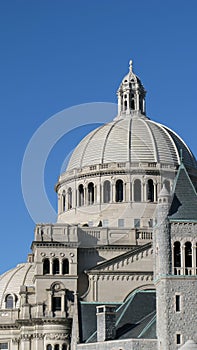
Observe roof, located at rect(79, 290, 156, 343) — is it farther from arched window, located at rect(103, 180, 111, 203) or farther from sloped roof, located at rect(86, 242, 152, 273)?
Answer: arched window, located at rect(103, 180, 111, 203)

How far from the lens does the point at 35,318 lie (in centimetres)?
11131

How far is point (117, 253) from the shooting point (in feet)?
382

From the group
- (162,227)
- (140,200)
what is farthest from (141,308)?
(140,200)

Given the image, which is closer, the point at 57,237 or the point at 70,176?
the point at 57,237

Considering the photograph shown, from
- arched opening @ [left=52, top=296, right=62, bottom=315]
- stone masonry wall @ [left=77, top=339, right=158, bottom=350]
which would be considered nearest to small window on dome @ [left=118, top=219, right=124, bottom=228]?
arched opening @ [left=52, top=296, right=62, bottom=315]

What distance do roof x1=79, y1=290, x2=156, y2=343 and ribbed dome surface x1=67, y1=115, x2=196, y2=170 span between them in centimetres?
3144

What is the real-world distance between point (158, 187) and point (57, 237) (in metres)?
18.8

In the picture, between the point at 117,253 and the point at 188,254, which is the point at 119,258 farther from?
the point at 188,254

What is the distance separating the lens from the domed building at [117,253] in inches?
3482

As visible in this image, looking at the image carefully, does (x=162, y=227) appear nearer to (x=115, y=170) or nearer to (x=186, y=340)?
(x=186, y=340)

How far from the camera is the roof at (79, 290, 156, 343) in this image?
9150 cm

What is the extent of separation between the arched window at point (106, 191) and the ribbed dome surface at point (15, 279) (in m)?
13.7

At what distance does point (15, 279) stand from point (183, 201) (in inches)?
1814

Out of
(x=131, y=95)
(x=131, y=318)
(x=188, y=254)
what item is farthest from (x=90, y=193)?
(x=188, y=254)
